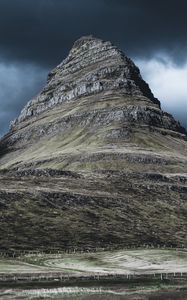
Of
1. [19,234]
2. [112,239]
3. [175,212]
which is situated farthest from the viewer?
[175,212]

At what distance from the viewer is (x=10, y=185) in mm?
178250

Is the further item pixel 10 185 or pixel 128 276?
pixel 10 185

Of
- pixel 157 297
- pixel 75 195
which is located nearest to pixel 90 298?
pixel 157 297

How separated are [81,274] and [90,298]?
2554 centimetres

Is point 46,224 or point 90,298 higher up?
point 46,224

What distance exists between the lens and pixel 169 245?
472ft

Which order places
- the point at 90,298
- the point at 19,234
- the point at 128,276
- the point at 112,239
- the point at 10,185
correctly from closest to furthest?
the point at 90,298
the point at 128,276
the point at 19,234
the point at 112,239
the point at 10,185

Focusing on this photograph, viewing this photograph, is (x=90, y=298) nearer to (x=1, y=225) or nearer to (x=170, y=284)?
(x=170, y=284)

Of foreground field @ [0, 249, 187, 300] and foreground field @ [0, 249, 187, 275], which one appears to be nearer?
foreground field @ [0, 249, 187, 300]

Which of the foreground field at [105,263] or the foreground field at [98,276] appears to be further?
the foreground field at [105,263]

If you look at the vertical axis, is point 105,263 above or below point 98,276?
above

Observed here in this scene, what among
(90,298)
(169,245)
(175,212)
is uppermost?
(175,212)

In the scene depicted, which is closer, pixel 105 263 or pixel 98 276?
pixel 98 276

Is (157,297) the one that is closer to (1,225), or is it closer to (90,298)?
(90,298)
